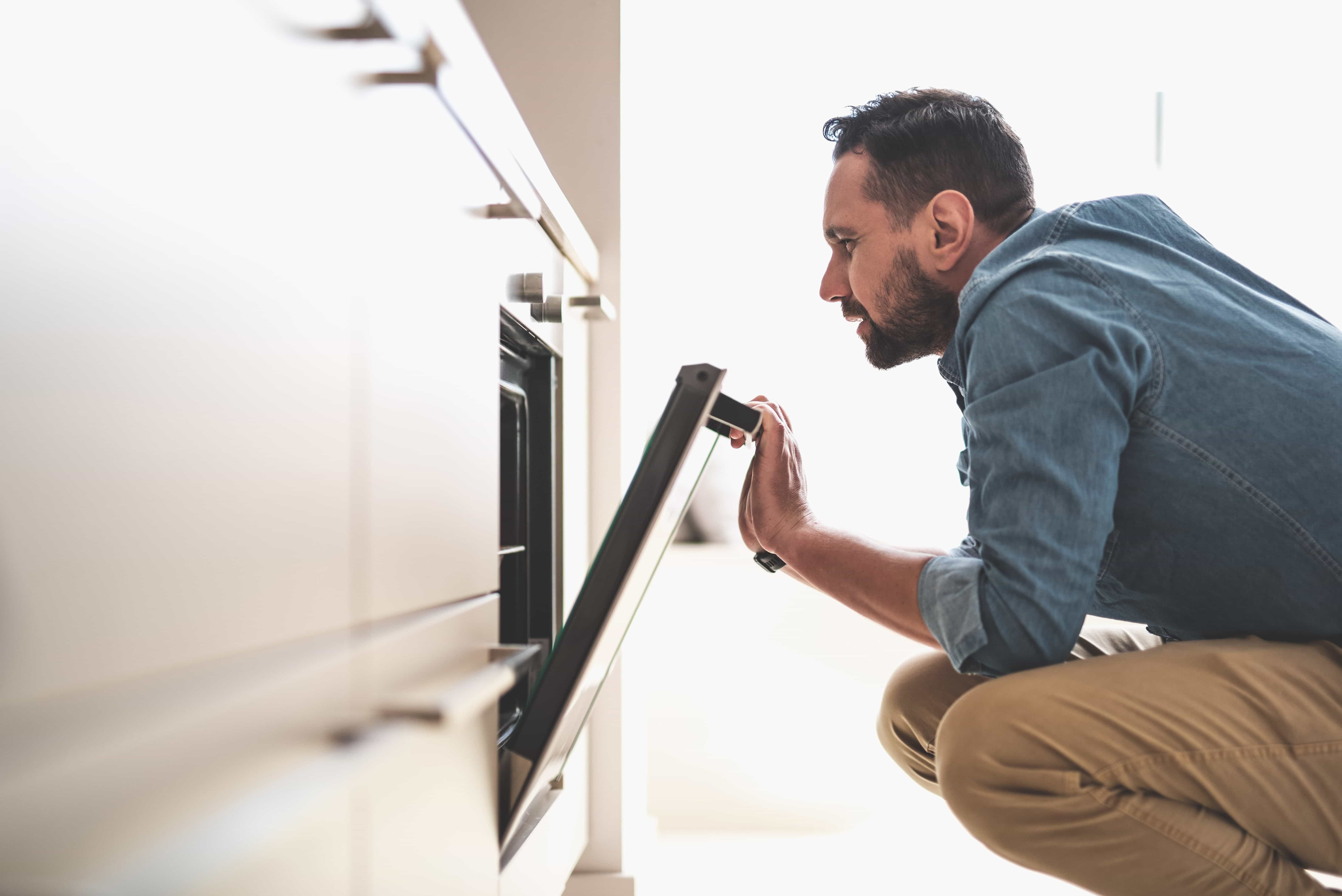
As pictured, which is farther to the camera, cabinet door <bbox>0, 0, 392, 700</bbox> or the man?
the man

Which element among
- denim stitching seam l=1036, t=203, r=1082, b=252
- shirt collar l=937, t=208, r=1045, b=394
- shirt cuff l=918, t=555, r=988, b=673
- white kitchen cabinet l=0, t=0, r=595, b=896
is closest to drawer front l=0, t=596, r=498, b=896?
white kitchen cabinet l=0, t=0, r=595, b=896

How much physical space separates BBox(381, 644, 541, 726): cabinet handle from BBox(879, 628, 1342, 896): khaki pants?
1.62ft

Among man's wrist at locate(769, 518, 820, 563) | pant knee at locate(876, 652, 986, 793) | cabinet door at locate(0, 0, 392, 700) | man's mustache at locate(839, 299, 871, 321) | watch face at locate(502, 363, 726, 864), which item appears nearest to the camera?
cabinet door at locate(0, 0, 392, 700)

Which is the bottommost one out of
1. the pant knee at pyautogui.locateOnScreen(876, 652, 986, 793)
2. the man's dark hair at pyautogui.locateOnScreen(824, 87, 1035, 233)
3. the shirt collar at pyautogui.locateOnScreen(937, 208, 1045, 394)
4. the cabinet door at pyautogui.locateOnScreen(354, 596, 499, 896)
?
the pant knee at pyautogui.locateOnScreen(876, 652, 986, 793)

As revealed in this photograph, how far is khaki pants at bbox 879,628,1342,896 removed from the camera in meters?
0.86

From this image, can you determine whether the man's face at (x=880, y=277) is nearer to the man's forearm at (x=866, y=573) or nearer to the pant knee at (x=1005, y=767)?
the man's forearm at (x=866, y=573)

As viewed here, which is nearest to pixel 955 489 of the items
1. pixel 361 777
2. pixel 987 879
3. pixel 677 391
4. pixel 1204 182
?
pixel 987 879

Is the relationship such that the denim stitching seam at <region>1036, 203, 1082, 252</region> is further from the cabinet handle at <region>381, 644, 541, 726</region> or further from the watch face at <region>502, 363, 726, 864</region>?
the cabinet handle at <region>381, 644, 541, 726</region>

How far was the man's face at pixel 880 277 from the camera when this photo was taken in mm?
1303

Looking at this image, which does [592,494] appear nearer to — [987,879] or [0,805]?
[987,879]

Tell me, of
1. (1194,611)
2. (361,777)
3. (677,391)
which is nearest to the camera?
(361,777)

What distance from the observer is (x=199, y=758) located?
1.22 feet

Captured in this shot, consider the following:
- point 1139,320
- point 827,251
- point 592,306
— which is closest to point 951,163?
point 1139,320

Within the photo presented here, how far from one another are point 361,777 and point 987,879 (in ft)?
5.88
